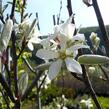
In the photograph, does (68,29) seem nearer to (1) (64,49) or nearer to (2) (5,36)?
(1) (64,49)

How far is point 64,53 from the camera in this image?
1.45 m

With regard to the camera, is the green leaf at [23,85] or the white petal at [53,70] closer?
the white petal at [53,70]

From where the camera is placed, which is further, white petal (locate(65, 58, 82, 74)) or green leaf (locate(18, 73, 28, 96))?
green leaf (locate(18, 73, 28, 96))

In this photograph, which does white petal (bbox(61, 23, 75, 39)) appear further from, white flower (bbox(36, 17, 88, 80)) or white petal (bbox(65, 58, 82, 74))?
white petal (bbox(65, 58, 82, 74))

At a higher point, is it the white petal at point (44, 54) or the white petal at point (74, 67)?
the white petal at point (44, 54)

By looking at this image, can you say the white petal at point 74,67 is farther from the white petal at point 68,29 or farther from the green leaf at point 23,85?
the green leaf at point 23,85

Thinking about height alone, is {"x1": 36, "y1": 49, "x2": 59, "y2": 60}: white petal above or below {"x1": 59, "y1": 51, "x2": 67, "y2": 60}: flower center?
above

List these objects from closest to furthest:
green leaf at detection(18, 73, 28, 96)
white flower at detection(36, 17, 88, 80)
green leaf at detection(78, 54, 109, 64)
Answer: green leaf at detection(78, 54, 109, 64) < white flower at detection(36, 17, 88, 80) < green leaf at detection(18, 73, 28, 96)

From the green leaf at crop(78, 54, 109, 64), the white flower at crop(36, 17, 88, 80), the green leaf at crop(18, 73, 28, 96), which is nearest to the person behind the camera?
the green leaf at crop(78, 54, 109, 64)

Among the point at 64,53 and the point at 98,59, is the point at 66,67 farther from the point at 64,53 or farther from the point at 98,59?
the point at 98,59

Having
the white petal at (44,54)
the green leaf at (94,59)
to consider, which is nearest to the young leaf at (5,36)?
the white petal at (44,54)

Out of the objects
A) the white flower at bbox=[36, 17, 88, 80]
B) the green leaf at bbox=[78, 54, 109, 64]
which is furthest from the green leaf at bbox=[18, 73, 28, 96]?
the green leaf at bbox=[78, 54, 109, 64]

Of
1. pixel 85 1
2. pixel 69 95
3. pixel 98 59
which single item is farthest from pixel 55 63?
pixel 69 95

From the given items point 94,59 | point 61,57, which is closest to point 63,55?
point 61,57
